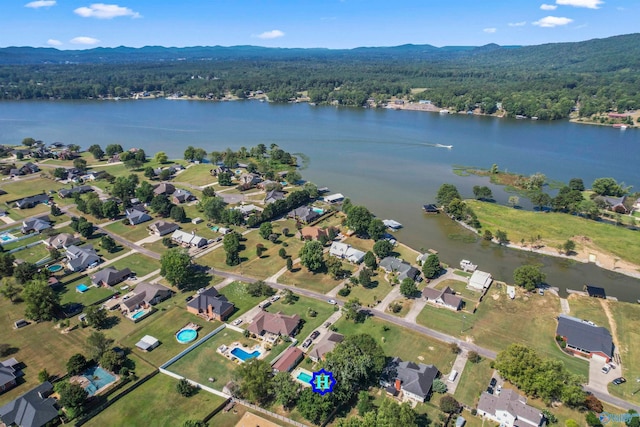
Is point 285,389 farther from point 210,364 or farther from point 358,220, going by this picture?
point 358,220

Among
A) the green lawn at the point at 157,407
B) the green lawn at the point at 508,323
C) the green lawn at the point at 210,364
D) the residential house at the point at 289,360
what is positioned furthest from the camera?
the green lawn at the point at 508,323

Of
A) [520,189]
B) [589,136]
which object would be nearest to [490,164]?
[520,189]

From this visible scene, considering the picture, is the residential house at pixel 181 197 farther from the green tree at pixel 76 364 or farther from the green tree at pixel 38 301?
the green tree at pixel 76 364

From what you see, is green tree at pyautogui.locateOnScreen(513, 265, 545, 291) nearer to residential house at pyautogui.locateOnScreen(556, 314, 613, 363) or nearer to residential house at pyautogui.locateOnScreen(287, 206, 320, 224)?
residential house at pyautogui.locateOnScreen(556, 314, 613, 363)

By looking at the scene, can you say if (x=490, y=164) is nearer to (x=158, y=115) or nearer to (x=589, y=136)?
(x=589, y=136)

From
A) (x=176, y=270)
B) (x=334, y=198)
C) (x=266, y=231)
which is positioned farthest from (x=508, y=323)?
(x=334, y=198)

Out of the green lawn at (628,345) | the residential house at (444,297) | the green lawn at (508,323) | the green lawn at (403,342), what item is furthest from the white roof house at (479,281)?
the green lawn at (628,345)

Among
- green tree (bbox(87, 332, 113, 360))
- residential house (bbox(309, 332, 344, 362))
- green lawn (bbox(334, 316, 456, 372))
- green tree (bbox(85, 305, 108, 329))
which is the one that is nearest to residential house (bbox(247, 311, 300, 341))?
residential house (bbox(309, 332, 344, 362))
